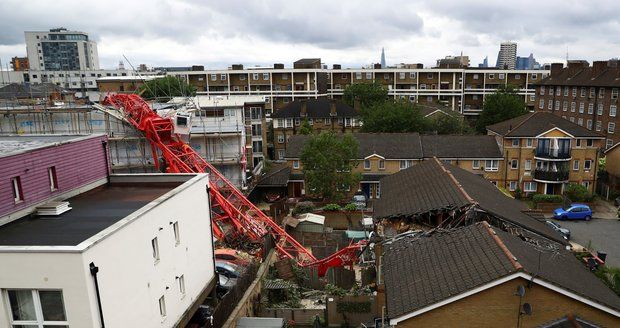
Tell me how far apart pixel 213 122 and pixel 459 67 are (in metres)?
57.7

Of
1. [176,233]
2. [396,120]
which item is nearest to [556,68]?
[396,120]

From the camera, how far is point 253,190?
41125mm

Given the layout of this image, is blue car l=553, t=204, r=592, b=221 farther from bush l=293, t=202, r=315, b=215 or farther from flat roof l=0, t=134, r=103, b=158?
flat roof l=0, t=134, r=103, b=158

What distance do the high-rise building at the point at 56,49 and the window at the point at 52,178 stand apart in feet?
540

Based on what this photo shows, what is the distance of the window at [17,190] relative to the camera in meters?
12.7

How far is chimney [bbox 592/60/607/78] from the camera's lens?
190 feet

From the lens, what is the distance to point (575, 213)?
36312 millimetres

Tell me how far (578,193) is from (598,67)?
27384 millimetres

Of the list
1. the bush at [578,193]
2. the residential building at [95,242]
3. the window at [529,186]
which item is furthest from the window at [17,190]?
the bush at [578,193]

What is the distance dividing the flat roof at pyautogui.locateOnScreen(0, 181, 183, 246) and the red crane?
10463 mm

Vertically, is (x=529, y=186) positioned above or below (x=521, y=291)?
below

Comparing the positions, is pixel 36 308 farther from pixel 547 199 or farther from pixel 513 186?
pixel 513 186

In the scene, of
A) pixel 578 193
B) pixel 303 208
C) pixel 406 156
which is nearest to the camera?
pixel 303 208

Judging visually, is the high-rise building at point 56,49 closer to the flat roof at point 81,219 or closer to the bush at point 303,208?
the bush at point 303,208
